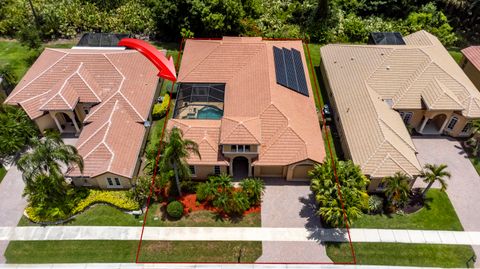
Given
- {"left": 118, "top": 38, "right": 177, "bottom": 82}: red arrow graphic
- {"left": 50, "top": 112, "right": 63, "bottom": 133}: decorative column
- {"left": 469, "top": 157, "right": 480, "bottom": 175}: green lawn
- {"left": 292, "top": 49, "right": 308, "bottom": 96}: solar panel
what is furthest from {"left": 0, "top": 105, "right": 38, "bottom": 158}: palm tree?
{"left": 469, "top": 157, "right": 480, "bottom": 175}: green lawn

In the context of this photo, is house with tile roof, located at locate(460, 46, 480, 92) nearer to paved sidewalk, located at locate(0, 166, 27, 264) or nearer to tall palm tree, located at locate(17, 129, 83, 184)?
tall palm tree, located at locate(17, 129, 83, 184)

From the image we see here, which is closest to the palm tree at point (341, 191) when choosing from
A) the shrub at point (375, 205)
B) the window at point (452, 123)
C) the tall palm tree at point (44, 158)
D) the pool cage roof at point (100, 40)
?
the shrub at point (375, 205)

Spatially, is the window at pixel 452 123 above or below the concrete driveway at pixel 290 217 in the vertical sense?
above

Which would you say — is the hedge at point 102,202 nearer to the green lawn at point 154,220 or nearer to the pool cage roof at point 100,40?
the green lawn at point 154,220

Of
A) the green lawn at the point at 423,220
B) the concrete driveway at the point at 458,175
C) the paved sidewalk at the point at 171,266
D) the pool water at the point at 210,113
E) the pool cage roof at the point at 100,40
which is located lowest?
the paved sidewalk at the point at 171,266

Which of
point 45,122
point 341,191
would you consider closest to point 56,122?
point 45,122

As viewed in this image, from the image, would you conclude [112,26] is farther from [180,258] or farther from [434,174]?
[434,174]
